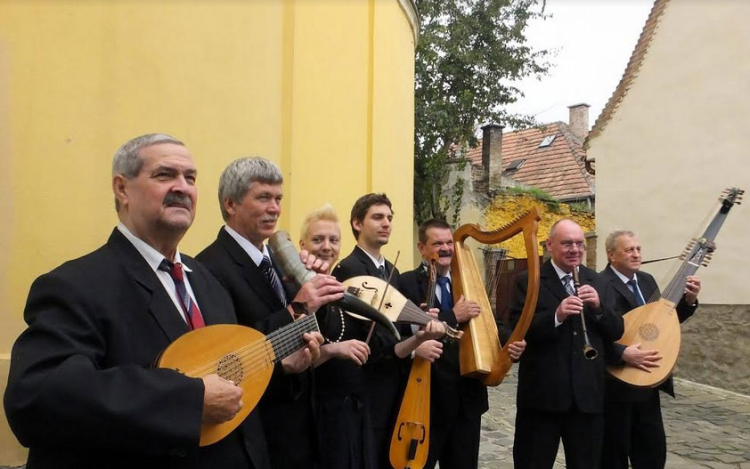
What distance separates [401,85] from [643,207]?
5.86m

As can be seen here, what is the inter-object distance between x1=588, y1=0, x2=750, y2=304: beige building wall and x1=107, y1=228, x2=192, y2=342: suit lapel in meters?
8.82

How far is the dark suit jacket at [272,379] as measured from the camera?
2.71 metres

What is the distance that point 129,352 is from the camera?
1.83 m

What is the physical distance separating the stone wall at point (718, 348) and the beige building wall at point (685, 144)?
0.24 meters

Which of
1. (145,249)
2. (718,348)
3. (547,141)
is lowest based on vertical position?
(718,348)

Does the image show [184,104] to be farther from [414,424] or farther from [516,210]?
[516,210]

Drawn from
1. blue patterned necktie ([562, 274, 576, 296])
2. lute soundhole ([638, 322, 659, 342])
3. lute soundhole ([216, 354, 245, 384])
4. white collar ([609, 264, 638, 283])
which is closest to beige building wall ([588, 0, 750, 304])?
white collar ([609, 264, 638, 283])

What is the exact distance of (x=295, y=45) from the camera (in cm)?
655

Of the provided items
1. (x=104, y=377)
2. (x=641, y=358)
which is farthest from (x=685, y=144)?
(x=104, y=377)

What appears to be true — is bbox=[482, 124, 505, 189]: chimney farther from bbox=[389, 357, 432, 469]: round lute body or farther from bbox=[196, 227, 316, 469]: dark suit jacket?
bbox=[196, 227, 316, 469]: dark suit jacket

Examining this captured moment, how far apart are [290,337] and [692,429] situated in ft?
22.6

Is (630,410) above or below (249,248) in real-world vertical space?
below

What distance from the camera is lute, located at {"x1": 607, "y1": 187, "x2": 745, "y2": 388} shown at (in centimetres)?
429

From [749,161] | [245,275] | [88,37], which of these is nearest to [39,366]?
[245,275]
